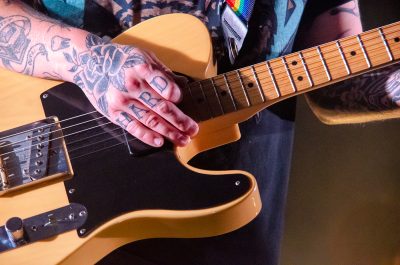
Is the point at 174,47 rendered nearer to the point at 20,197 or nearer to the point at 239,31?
the point at 239,31

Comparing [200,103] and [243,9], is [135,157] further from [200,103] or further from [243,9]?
[243,9]

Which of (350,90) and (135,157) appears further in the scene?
(350,90)

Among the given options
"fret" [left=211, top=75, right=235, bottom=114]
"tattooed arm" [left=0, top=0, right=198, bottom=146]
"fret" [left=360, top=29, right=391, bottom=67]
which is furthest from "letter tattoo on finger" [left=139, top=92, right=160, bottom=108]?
"fret" [left=360, top=29, right=391, bottom=67]

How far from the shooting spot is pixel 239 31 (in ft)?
2.71

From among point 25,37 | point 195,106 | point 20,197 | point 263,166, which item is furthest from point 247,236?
point 25,37

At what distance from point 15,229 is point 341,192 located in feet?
2.73

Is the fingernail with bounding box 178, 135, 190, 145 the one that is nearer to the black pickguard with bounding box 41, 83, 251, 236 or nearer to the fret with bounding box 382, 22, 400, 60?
the black pickguard with bounding box 41, 83, 251, 236

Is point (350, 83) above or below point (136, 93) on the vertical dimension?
below

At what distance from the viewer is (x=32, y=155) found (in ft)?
2.52

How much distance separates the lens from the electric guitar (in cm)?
70

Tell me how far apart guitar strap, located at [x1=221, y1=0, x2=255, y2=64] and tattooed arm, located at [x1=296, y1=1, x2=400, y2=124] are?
0.19m

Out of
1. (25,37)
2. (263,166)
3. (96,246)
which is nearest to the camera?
(96,246)

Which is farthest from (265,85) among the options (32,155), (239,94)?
(32,155)

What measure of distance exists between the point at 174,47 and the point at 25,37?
0.83ft
